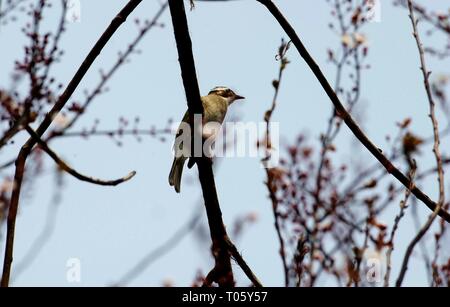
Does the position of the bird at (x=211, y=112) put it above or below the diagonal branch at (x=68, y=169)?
above

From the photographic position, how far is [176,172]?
6.19 metres

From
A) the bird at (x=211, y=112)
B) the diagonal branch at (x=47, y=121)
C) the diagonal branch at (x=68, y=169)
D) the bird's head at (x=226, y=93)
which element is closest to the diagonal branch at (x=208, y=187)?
the diagonal branch at (x=47, y=121)

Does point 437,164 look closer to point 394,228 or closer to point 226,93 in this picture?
point 394,228

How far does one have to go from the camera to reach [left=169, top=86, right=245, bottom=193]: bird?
616 centimetres

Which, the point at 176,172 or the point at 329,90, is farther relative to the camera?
the point at 176,172

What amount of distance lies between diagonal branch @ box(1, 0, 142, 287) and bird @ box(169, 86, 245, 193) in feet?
8.01

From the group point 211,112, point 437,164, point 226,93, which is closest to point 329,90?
point 437,164

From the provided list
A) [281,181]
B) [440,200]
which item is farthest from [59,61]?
[440,200]

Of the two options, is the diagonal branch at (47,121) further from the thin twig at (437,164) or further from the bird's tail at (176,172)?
the bird's tail at (176,172)

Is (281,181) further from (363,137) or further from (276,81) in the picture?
(363,137)

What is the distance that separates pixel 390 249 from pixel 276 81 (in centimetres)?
128

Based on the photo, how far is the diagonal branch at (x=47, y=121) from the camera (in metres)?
2.20

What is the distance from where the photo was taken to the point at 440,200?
116 inches

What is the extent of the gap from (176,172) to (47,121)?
138 inches
